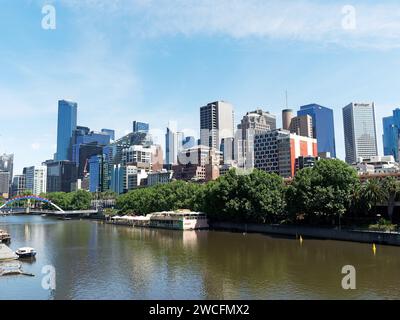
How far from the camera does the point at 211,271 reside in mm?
48812

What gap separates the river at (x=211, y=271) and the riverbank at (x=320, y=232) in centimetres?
265

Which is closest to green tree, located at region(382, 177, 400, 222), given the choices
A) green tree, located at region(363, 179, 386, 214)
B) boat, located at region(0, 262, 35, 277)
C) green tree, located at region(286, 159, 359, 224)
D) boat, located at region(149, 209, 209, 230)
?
green tree, located at region(363, 179, 386, 214)

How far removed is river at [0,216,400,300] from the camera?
39031 mm

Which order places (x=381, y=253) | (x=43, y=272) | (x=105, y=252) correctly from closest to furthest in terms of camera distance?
1. (x=43, y=272)
2. (x=381, y=253)
3. (x=105, y=252)

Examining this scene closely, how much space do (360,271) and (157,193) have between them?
93.5 m

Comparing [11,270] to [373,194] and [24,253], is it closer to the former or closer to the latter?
[24,253]

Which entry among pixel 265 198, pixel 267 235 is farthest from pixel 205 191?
pixel 267 235

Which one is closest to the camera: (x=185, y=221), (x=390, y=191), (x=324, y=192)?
(x=390, y=191)

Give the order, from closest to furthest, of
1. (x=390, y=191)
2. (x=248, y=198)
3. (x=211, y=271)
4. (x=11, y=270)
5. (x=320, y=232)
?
(x=211, y=271)
(x=11, y=270)
(x=390, y=191)
(x=320, y=232)
(x=248, y=198)

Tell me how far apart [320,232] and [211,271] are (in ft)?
120

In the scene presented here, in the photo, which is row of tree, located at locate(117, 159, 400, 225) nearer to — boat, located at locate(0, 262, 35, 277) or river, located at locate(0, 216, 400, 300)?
river, located at locate(0, 216, 400, 300)

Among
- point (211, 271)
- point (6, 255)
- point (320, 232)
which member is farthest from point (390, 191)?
point (6, 255)

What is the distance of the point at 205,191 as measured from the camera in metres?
111
